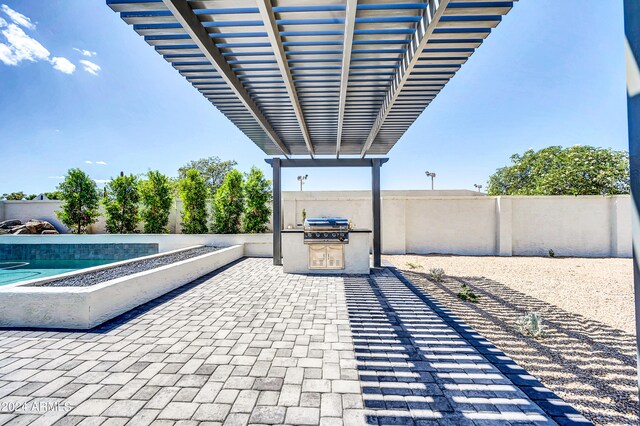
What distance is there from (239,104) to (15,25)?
417 inches

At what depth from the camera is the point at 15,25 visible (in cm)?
902

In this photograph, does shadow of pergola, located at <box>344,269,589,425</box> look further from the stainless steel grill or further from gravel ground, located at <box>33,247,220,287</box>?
gravel ground, located at <box>33,247,220,287</box>

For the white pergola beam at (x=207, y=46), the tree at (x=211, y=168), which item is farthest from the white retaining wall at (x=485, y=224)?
the tree at (x=211, y=168)

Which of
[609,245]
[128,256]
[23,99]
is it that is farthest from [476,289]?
[23,99]

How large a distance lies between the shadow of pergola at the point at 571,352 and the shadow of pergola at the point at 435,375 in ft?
0.78

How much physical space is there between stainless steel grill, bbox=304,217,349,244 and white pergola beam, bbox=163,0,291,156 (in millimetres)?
2859

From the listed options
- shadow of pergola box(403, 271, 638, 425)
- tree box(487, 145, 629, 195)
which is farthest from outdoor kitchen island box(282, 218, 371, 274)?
tree box(487, 145, 629, 195)

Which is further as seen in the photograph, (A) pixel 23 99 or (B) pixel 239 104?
(A) pixel 23 99

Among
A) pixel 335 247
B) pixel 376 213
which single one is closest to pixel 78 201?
pixel 335 247

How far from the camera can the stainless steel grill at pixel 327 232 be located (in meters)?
6.52

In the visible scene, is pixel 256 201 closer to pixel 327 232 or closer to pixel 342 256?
pixel 327 232

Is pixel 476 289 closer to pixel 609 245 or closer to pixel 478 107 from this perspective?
pixel 609 245

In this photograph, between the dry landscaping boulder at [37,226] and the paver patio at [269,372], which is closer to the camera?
the paver patio at [269,372]

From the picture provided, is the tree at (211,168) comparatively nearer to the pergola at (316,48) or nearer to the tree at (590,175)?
the pergola at (316,48)
